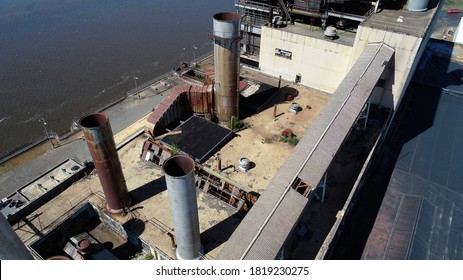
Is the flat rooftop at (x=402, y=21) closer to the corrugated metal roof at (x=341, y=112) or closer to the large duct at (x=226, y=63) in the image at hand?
the corrugated metal roof at (x=341, y=112)

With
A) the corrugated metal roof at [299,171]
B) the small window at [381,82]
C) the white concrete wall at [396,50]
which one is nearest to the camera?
the corrugated metal roof at [299,171]

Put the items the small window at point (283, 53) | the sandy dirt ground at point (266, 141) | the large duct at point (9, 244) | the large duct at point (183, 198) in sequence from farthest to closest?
the small window at point (283, 53) < the sandy dirt ground at point (266, 141) < the large duct at point (183, 198) < the large duct at point (9, 244)

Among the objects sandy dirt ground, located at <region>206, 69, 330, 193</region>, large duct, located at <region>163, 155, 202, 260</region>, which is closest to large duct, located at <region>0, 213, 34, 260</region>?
large duct, located at <region>163, 155, 202, 260</region>

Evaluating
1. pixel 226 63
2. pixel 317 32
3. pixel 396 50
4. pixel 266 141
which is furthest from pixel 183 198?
pixel 317 32

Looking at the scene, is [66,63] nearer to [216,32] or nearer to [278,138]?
[216,32]

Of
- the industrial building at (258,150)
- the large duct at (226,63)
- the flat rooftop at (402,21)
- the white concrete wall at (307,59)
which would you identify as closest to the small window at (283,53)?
the industrial building at (258,150)
